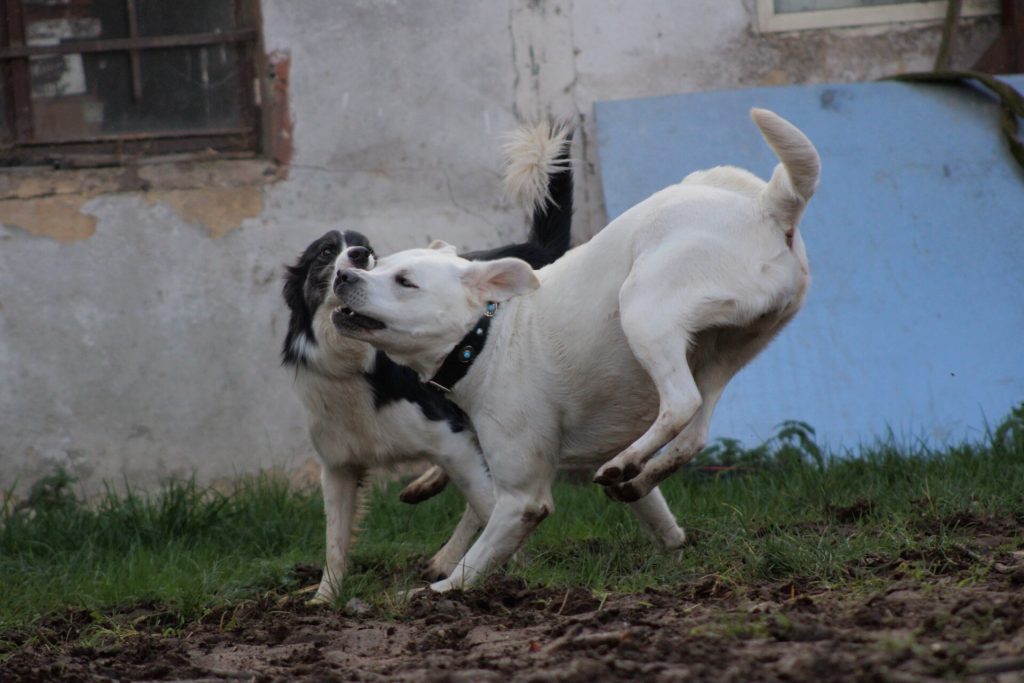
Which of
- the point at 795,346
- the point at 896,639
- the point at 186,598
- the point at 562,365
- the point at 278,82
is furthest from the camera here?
the point at 278,82

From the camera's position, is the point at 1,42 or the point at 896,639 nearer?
the point at 896,639

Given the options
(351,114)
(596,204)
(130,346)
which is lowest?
(130,346)

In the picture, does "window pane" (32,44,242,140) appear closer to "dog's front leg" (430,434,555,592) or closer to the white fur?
the white fur

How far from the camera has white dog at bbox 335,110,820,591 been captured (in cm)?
378

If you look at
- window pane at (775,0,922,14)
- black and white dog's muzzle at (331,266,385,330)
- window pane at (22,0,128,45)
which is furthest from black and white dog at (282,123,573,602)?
window pane at (22,0,128,45)

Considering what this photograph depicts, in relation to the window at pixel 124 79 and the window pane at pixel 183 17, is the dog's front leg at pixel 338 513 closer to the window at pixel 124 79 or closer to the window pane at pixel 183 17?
the window at pixel 124 79

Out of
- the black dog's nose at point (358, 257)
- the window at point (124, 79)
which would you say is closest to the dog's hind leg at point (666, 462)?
the black dog's nose at point (358, 257)

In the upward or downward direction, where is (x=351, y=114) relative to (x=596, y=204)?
upward

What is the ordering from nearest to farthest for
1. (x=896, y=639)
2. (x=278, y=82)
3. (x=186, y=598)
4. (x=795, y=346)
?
1. (x=896, y=639)
2. (x=186, y=598)
3. (x=795, y=346)
4. (x=278, y=82)

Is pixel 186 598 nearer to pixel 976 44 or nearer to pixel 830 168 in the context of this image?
pixel 830 168

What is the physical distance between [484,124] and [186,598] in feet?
11.0

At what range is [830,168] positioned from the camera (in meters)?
6.96

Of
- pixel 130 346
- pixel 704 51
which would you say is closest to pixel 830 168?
pixel 704 51

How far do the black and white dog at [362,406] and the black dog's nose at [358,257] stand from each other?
23 millimetres
